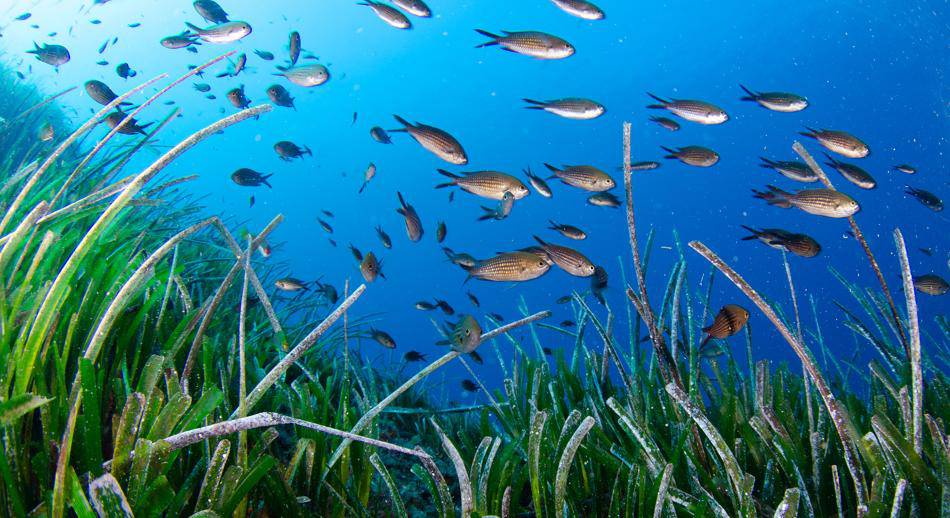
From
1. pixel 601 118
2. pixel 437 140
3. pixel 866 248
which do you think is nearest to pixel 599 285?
pixel 437 140

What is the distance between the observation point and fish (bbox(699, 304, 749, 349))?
324 cm

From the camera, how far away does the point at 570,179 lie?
5.45 metres

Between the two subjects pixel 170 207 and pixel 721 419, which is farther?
pixel 170 207

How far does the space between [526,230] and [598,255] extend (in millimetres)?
13873

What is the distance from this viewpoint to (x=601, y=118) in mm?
85188

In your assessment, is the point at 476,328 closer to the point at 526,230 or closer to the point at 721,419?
the point at 721,419

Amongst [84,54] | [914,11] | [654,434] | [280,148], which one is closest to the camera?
[654,434]

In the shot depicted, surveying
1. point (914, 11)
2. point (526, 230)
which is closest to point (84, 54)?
point (526, 230)

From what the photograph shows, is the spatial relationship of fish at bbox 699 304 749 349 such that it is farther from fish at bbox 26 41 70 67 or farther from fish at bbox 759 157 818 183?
fish at bbox 26 41 70 67

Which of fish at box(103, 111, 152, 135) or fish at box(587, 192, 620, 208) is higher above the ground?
fish at box(103, 111, 152, 135)

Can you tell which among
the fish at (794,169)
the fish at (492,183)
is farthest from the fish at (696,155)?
the fish at (492,183)

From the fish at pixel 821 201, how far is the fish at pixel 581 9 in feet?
9.85

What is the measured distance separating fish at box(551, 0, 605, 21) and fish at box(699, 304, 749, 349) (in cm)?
406

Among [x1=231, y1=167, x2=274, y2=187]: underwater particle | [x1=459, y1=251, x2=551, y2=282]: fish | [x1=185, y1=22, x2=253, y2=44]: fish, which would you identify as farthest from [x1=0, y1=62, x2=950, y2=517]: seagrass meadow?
[x1=231, y1=167, x2=274, y2=187]: underwater particle
